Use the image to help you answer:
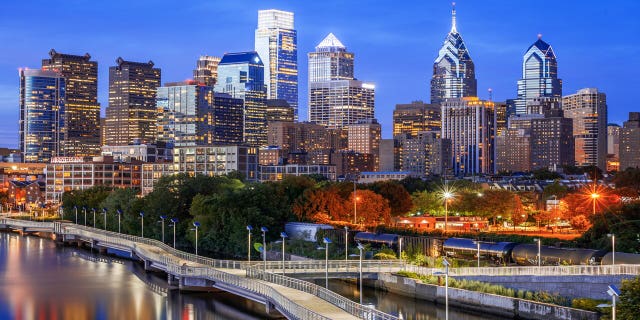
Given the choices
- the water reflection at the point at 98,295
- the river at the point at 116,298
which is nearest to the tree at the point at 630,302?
the river at the point at 116,298

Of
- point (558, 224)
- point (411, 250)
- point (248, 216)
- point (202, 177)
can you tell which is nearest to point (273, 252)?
point (248, 216)

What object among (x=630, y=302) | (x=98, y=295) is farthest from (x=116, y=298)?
(x=630, y=302)

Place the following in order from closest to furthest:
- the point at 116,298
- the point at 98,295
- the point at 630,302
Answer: the point at 630,302, the point at 116,298, the point at 98,295

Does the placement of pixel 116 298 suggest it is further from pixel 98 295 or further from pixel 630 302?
pixel 630 302

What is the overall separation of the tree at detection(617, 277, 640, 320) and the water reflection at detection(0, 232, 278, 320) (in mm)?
24876

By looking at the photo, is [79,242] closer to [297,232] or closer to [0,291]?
[297,232]

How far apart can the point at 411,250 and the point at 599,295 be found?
75.7 ft

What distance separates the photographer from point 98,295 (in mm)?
73562

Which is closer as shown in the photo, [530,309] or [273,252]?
[530,309]

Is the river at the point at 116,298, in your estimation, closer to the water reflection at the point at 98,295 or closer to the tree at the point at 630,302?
the water reflection at the point at 98,295

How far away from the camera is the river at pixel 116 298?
209 ft

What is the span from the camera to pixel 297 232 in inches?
4117

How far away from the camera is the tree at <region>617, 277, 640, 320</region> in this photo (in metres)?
43.6

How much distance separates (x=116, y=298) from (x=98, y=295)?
2.42 m
